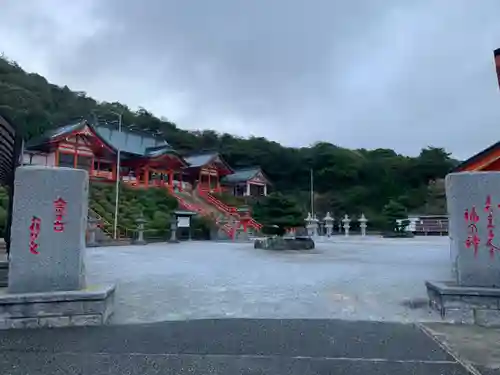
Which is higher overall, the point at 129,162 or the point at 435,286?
the point at 129,162

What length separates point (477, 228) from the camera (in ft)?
18.1

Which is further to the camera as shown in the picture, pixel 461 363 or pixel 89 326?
pixel 89 326

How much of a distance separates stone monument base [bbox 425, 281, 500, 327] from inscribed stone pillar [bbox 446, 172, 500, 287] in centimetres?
23

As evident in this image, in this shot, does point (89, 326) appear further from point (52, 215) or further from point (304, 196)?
point (304, 196)

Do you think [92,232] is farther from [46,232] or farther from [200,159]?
[200,159]

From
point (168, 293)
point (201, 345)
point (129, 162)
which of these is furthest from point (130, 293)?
point (129, 162)

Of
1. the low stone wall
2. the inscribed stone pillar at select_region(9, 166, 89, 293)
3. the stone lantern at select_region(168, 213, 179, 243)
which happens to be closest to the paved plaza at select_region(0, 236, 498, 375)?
the inscribed stone pillar at select_region(9, 166, 89, 293)

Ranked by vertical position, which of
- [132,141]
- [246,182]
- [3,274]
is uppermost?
[132,141]

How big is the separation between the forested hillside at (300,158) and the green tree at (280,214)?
2318cm

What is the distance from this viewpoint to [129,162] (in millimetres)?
33562

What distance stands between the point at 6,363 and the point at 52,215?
198 cm

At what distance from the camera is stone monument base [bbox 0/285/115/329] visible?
15.2ft

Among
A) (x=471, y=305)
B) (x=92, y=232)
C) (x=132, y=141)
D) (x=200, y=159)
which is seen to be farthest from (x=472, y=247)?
(x=132, y=141)

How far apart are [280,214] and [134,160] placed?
19.6 metres
